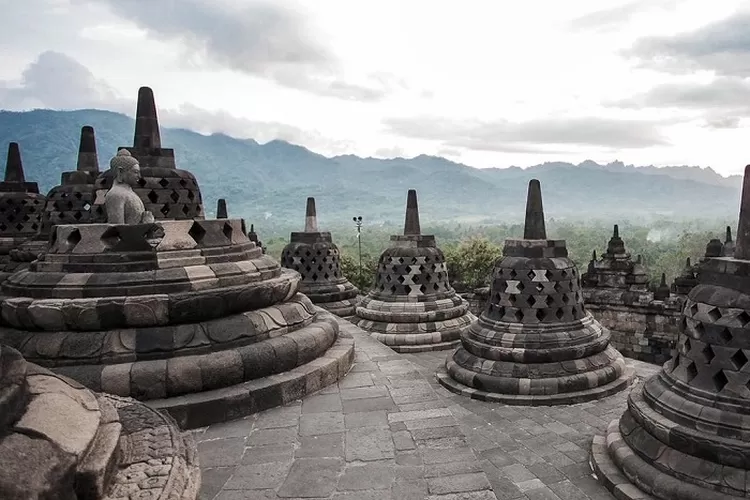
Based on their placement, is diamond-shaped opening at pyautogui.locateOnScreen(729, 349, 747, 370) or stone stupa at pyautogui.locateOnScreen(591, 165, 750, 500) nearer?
stone stupa at pyautogui.locateOnScreen(591, 165, 750, 500)

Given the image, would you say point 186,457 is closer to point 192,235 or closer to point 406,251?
point 192,235

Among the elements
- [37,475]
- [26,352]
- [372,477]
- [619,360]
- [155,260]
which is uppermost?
[155,260]

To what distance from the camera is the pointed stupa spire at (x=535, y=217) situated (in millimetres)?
8734

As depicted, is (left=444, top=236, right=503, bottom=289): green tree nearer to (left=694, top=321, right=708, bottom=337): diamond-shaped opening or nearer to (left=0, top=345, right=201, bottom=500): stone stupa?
(left=694, top=321, right=708, bottom=337): diamond-shaped opening

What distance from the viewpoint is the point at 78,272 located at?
4.50 meters

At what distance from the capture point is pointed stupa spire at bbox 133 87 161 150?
268 inches

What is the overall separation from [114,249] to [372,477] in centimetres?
299

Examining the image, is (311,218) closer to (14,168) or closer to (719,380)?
(14,168)

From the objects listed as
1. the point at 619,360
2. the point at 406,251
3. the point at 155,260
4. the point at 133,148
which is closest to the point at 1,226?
the point at 133,148

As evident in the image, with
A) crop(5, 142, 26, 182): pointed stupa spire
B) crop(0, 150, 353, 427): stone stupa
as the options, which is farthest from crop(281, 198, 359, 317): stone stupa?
crop(0, 150, 353, 427): stone stupa

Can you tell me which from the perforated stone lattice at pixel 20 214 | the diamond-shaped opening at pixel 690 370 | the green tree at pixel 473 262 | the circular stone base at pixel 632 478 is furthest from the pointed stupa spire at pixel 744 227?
the green tree at pixel 473 262

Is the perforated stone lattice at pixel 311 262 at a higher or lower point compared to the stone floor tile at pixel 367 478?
lower

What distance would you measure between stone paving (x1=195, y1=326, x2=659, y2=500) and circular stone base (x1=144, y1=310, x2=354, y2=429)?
0.28 ft

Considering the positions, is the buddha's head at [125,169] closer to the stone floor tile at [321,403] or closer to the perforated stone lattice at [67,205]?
the stone floor tile at [321,403]
